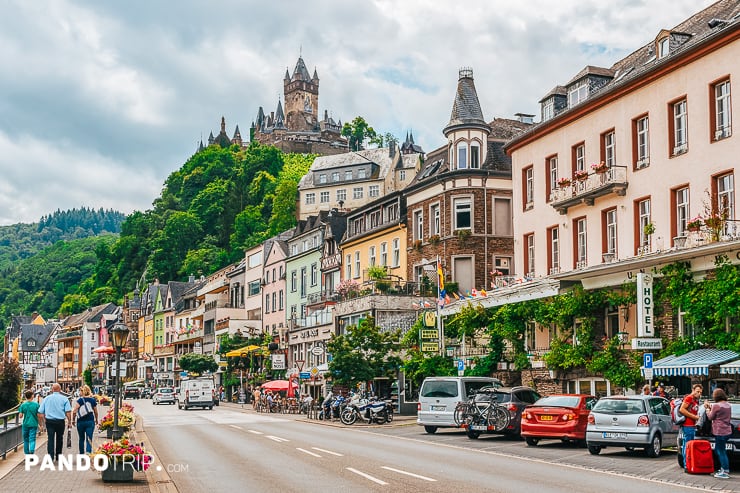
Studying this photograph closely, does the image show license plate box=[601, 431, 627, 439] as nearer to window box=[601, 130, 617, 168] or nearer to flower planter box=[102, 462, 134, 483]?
flower planter box=[102, 462, 134, 483]

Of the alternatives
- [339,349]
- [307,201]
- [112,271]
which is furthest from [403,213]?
[112,271]

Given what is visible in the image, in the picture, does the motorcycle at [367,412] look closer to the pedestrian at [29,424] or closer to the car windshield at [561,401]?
the car windshield at [561,401]

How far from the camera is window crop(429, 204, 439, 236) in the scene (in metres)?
53.3

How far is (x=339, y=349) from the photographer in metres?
45.6

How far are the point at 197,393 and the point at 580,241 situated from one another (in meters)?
33.1

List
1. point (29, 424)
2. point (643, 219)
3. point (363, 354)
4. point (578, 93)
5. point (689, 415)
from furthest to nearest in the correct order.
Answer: point (363, 354) → point (578, 93) → point (643, 219) → point (29, 424) → point (689, 415)

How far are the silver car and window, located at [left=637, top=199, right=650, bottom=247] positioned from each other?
38.3 ft

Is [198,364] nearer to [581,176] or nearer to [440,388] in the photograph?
[581,176]

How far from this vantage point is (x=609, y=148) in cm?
3659

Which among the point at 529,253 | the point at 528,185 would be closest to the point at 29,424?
the point at 529,253

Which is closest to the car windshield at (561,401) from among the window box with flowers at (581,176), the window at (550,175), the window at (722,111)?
the window at (722,111)

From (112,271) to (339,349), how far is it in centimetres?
12357

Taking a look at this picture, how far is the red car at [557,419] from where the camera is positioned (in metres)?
25.4

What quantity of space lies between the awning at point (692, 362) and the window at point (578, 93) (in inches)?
504
